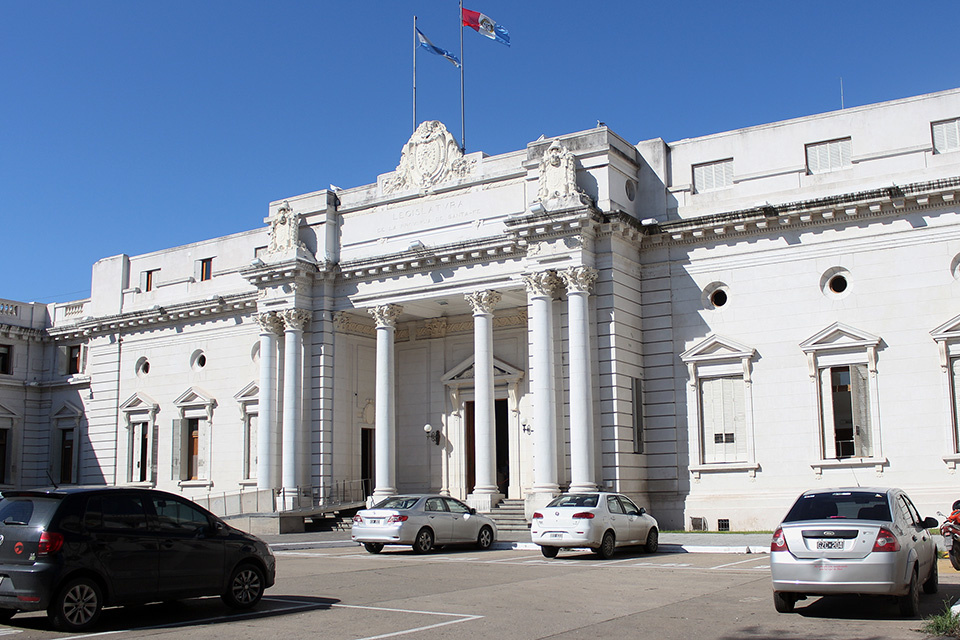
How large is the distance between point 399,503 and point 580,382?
6988 mm

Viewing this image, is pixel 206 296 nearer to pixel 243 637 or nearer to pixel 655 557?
pixel 655 557

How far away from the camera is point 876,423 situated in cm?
2647

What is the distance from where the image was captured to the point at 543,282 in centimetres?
2898

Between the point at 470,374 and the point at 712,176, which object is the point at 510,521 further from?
the point at 712,176

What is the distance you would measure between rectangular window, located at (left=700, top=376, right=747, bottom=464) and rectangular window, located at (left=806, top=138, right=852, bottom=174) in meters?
6.69

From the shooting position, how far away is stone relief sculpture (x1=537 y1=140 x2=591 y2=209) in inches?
1141

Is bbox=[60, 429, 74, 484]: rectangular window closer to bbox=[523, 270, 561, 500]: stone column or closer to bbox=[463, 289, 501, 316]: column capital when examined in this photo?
bbox=[463, 289, 501, 316]: column capital

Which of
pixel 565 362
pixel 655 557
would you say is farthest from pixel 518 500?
pixel 655 557

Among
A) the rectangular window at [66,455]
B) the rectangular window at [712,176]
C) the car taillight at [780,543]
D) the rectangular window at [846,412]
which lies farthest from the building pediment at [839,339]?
the rectangular window at [66,455]

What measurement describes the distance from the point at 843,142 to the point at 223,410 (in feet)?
83.9

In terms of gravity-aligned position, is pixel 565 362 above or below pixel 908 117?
below

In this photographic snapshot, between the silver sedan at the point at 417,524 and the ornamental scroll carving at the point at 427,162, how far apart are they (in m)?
12.8

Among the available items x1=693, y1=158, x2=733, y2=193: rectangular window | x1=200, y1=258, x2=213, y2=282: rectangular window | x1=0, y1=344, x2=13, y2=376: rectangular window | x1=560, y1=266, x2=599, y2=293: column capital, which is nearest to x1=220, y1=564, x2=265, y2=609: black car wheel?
x1=560, y1=266, x2=599, y2=293: column capital

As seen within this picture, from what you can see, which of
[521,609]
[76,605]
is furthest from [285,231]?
[76,605]
